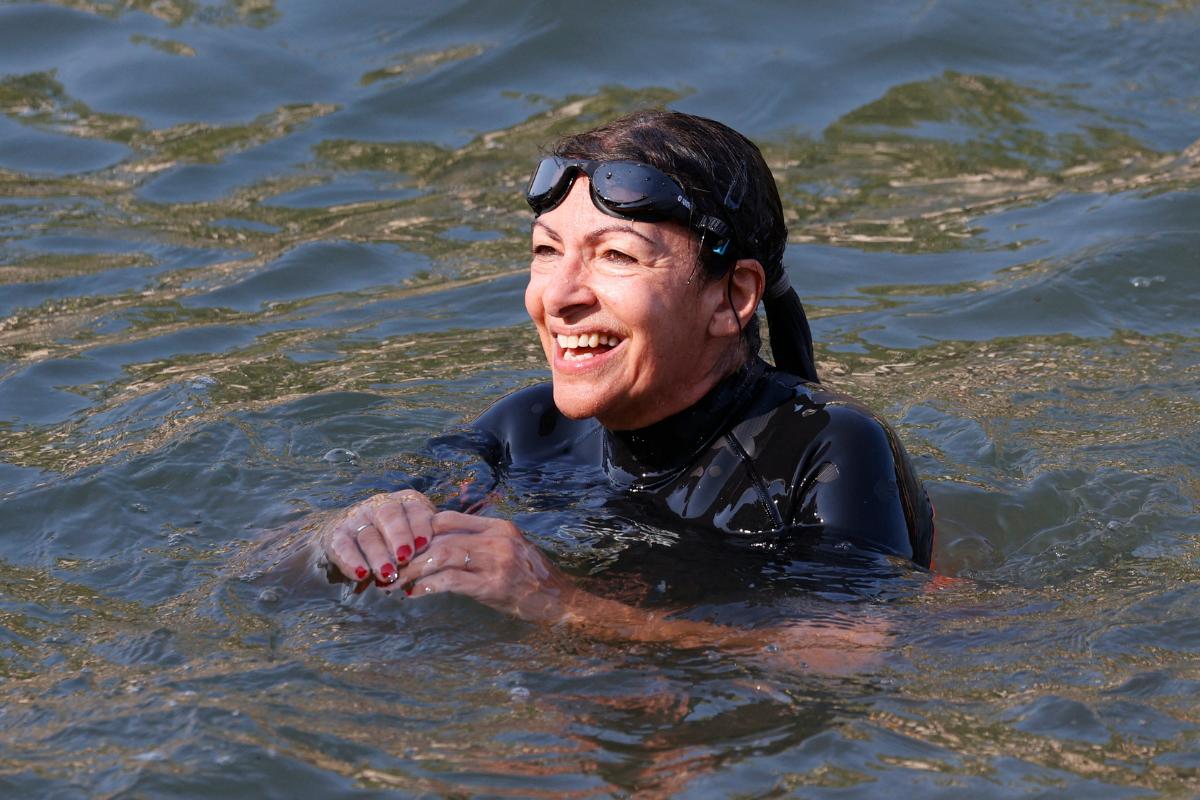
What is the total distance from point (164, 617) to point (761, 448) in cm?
172

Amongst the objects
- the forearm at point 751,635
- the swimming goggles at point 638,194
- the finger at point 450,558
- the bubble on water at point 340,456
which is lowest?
the forearm at point 751,635

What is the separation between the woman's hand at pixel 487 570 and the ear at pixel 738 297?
90cm

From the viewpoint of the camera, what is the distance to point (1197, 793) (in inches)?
133

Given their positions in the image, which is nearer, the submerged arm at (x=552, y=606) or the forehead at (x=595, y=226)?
the submerged arm at (x=552, y=606)

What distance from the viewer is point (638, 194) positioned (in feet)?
14.6

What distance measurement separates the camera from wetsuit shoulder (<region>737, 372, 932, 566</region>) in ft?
14.3

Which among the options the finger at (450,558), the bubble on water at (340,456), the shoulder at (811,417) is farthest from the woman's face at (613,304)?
A: the bubble on water at (340,456)

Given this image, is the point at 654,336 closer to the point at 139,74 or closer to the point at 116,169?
the point at 116,169

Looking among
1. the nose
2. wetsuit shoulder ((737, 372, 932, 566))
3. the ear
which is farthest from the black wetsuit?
the nose

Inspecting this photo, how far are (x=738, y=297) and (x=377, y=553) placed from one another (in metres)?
1.32

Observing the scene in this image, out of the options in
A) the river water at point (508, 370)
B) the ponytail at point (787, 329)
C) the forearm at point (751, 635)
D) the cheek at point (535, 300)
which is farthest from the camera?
the ponytail at point (787, 329)

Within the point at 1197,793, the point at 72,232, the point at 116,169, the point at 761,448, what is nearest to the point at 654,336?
the point at 761,448

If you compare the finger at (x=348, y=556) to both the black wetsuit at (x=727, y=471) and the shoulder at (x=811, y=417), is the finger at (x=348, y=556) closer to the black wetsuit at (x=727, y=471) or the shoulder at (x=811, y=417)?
the black wetsuit at (x=727, y=471)

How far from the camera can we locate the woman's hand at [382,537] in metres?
4.12
